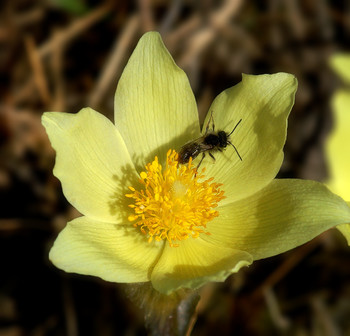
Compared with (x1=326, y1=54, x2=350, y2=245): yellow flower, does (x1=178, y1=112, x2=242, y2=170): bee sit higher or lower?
higher

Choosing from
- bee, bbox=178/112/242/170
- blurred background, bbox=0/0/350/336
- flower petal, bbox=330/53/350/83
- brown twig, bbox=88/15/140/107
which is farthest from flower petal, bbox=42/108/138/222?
flower petal, bbox=330/53/350/83

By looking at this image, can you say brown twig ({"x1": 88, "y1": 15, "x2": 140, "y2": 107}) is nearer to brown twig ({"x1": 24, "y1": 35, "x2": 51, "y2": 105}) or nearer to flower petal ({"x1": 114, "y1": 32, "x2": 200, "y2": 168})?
brown twig ({"x1": 24, "y1": 35, "x2": 51, "y2": 105})

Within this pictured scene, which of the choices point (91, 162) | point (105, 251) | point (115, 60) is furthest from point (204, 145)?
point (115, 60)

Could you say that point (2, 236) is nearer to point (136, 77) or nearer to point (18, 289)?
point (18, 289)

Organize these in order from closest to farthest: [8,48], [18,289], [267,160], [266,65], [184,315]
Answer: [184,315] → [267,160] → [18,289] → [8,48] → [266,65]

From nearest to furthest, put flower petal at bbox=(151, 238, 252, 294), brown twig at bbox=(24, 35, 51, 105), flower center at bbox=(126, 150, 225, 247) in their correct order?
flower petal at bbox=(151, 238, 252, 294)
flower center at bbox=(126, 150, 225, 247)
brown twig at bbox=(24, 35, 51, 105)

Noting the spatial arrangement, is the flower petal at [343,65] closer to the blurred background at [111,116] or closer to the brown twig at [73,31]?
the blurred background at [111,116]

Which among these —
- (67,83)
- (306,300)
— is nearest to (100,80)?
(67,83)
